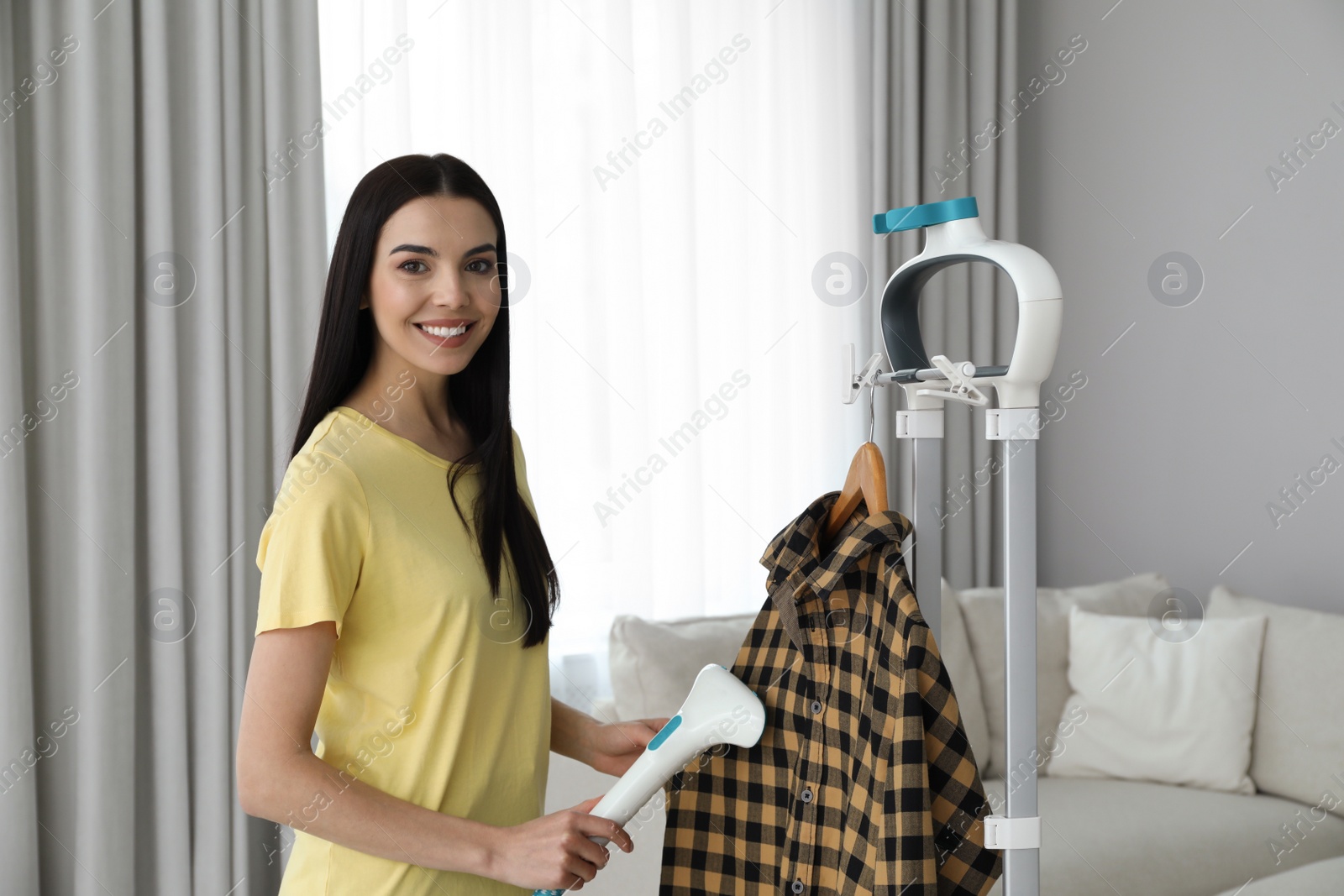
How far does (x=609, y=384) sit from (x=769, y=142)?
2.96ft

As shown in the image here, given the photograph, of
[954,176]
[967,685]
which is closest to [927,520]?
[967,685]

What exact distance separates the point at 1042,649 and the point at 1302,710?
59cm

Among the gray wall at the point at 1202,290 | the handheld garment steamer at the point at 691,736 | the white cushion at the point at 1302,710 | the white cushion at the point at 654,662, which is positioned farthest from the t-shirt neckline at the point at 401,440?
the gray wall at the point at 1202,290

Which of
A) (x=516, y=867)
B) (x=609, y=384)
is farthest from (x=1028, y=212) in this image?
(x=516, y=867)

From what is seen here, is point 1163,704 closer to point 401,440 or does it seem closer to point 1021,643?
point 1021,643

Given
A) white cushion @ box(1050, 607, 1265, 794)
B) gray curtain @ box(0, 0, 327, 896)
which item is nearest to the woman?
gray curtain @ box(0, 0, 327, 896)

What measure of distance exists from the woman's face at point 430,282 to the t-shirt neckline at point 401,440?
0.25 ft

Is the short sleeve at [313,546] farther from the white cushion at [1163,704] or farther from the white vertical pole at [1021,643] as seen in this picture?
the white cushion at [1163,704]

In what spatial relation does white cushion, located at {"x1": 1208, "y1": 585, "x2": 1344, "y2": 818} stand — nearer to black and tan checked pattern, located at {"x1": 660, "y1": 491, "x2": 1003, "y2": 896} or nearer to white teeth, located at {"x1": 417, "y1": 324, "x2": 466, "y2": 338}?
black and tan checked pattern, located at {"x1": 660, "y1": 491, "x2": 1003, "y2": 896}

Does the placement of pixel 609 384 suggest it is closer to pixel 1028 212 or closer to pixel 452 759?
pixel 1028 212

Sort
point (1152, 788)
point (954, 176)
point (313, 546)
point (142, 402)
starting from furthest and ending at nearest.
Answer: point (954, 176) → point (1152, 788) → point (142, 402) → point (313, 546)

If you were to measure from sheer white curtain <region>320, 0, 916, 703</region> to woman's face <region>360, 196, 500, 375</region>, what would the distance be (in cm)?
156

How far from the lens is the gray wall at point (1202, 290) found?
105 inches

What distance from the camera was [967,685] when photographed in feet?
8.54
